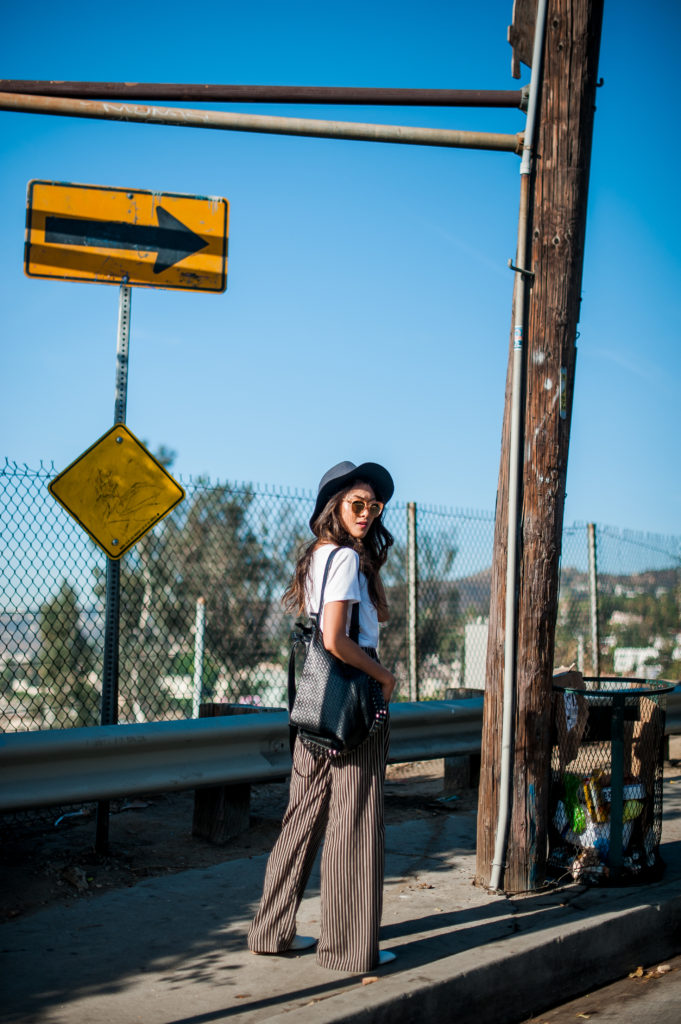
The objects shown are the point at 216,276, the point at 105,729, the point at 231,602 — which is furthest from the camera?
the point at 231,602

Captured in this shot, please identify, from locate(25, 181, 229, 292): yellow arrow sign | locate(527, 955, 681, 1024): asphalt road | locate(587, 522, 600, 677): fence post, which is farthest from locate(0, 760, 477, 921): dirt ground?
locate(587, 522, 600, 677): fence post

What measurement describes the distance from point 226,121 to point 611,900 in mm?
4051

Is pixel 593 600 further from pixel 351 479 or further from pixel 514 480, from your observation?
pixel 351 479

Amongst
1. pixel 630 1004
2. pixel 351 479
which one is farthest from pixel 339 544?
pixel 630 1004

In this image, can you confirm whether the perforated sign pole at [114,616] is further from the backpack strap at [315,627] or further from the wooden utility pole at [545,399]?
the wooden utility pole at [545,399]

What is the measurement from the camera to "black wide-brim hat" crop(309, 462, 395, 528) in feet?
12.0

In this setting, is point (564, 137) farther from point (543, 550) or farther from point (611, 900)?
point (611, 900)

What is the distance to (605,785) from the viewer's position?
177 inches

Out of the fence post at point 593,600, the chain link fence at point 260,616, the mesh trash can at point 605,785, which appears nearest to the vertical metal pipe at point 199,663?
the chain link fence at point 260,616

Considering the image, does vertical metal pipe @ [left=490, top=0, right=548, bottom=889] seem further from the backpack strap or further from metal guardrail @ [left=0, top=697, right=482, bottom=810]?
metal guardrail @ [left=0, top=697, right=482, bottom=810]

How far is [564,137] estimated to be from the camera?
4.31 metres

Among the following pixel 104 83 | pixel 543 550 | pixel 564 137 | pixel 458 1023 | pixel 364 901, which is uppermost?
pixel 104 83

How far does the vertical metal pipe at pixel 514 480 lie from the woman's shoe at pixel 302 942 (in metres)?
1.05

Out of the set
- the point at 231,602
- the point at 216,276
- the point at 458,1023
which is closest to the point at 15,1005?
the point at 458,1023
